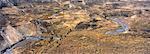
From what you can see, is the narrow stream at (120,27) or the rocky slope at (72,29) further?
the narrow stream at (120,27)

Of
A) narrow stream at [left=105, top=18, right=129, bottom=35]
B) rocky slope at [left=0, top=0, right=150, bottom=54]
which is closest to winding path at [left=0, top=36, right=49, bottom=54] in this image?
rocky slope at [left=0, top=0, right=150, bottom=54]

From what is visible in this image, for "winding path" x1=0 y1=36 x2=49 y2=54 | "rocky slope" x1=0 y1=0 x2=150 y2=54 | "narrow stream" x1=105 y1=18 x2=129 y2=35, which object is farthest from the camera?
"narrow stream" x1=105 y1=18 x2=129 y2=35

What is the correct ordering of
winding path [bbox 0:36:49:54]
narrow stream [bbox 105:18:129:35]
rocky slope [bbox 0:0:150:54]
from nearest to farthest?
winding path [bbox 0:36:49:54]
rocky slope [bbox 0:0:150:54]
narrow stream [bbox 105:18:129:35]

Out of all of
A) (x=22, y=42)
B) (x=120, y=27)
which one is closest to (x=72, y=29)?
(x=120, y=27)

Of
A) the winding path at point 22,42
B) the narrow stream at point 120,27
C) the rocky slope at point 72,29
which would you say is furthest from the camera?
the narrow stream at point 120,27

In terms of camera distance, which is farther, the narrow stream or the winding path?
the narrow stream

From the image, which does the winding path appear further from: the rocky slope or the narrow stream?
the narrow stream

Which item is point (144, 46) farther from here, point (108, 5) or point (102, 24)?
point (108, 5)

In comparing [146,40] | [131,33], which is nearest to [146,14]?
[131,33]

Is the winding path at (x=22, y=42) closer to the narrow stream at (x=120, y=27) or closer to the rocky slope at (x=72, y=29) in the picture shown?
the rocky slope at (x=72, y=29)

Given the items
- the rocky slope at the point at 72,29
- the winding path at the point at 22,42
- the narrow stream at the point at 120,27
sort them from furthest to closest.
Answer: the narrow stream at the point at 120,27
the rocky slope at the point at 72,29
the winding path at the point at 22,42

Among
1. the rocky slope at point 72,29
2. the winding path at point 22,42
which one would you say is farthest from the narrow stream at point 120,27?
the winding path at point 22,42
